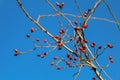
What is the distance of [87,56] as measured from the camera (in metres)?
4.26

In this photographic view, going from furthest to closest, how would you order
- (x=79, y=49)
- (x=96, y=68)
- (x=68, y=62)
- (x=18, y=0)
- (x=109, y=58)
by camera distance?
1. (x=109, y=58)
2. (x=68, y=62)
3. (x=96, y=68)
4. (x=79, y=49)
5. (x=18, y=0)

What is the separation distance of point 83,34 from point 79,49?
0.24 meters

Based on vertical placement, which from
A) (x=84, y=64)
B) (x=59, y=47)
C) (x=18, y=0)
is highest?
(x=18, y=0)

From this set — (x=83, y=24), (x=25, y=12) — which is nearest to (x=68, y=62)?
(x=83, y=24)

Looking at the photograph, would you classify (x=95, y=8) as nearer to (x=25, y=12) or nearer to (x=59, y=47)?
(x=59, y=47)

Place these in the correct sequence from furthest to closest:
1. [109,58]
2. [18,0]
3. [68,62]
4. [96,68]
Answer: [109,58] → [68,62] → [96,68] → [18,0]

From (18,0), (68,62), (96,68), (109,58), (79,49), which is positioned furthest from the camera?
(109,58)

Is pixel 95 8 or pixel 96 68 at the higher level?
pixel 95 8

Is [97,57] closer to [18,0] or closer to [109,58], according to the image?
[109,58]

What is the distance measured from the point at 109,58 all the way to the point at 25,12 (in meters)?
2.08

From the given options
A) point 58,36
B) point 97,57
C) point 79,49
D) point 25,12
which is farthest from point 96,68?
point 25,12

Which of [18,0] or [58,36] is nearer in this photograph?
[18,0]

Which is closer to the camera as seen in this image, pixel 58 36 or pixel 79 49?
pixel 79 49

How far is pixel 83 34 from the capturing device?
13.9 ft
